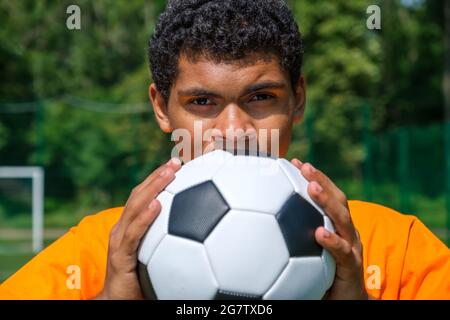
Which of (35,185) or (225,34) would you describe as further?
(35,185)

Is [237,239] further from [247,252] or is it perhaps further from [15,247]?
[15,247]

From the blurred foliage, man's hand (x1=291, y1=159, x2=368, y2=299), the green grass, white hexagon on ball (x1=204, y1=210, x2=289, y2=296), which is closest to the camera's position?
white hexagon on ball (x1=204, y1=210, x2=289, y2=296)

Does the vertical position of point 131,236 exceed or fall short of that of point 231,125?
it falls short

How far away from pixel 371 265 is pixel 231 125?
62 cm

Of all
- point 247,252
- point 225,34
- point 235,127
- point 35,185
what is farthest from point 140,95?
point 247,252

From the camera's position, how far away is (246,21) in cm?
219

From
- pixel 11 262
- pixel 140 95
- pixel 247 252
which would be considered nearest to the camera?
pixel 247 252

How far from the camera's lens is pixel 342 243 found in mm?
1652

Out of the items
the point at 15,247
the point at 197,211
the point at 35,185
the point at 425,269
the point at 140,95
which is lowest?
the point at 15,247

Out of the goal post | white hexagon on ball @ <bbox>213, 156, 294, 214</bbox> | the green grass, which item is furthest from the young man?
the goal post

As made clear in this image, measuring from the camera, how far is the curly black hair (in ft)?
6.94

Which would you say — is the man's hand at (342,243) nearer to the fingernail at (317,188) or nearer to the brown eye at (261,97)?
the fingernail at (317,188)

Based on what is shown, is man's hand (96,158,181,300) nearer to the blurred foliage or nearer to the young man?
the young man

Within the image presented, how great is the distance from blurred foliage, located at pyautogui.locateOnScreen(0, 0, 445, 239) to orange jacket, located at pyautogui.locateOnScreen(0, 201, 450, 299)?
30.8 ft
